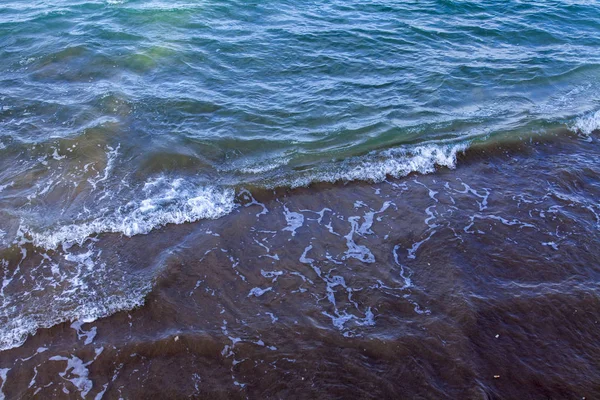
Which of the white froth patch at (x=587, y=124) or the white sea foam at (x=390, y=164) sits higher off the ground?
the white froth patch at (x=587, y=124)

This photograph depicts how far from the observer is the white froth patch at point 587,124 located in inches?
441

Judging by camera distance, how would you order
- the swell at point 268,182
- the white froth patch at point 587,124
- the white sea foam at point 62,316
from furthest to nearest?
the white froth patch at point 587,124
the swell at point 268,182
the white sea foam at point 62,316

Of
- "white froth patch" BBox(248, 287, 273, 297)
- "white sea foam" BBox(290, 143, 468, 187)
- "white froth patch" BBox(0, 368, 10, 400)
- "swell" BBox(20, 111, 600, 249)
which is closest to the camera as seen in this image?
"white froth patch" BBox(0, 368, 10, 400)

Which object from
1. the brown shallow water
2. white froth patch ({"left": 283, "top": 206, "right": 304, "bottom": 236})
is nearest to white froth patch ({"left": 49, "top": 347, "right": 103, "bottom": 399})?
the brown shallow water

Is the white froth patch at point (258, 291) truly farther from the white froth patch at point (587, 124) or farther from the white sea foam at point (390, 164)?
the white froth patch at point (587, 124)

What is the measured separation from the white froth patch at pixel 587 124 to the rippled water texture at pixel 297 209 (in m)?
0.12

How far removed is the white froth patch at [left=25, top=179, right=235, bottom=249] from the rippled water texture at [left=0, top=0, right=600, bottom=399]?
4cm

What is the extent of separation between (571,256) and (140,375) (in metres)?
6.89

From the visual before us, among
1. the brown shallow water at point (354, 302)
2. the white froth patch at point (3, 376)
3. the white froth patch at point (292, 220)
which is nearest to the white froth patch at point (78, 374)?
the brown shallow water at point (354, 302)

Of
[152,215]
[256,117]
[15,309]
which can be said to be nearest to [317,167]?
[256,117]

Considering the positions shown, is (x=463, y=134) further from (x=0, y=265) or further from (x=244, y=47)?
(x=0, y=265)

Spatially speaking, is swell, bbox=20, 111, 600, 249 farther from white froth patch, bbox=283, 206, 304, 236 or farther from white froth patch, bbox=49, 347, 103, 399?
white froth patch, bbox=49, 347, 103, 399

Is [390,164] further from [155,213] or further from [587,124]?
[587,124]

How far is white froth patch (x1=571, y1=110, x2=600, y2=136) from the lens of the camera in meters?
→ 11.2
